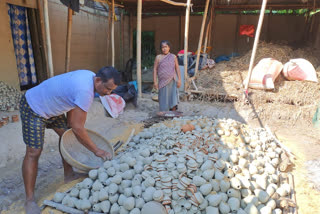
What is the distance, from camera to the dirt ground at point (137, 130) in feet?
7.49

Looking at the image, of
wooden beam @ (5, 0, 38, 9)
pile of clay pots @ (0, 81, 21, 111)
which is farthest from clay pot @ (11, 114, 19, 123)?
wooden beam @ (5, 0, 38, 9)

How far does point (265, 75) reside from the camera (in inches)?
210

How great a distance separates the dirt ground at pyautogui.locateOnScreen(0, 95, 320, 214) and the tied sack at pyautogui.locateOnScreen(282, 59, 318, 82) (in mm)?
1362

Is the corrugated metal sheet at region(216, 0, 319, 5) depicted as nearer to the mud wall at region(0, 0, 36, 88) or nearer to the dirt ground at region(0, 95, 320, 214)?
the dirt ground at region(0, 95, 320, 214)

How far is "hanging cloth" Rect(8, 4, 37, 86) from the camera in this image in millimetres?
4578

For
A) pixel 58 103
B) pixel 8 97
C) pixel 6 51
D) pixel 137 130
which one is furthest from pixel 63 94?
pixel 6 51

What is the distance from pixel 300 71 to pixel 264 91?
40.1 inches

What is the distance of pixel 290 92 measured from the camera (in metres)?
5.18

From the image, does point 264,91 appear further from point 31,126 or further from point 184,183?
point 31,126

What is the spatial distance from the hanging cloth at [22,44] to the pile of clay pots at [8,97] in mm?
562

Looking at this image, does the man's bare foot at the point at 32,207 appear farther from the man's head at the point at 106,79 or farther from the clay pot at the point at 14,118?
the clay pot at the point at 14,118

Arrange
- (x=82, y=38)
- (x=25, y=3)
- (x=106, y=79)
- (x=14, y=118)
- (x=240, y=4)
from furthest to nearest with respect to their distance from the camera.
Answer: (x=240, y=4)
(x=82, y=38)
(x=25, y=3)
(x=14, y=118)
(x=106, y=79)

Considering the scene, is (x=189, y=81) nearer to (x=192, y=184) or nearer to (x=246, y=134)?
(x=246, y=134)

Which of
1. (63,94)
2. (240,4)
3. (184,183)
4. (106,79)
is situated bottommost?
(184,183)
